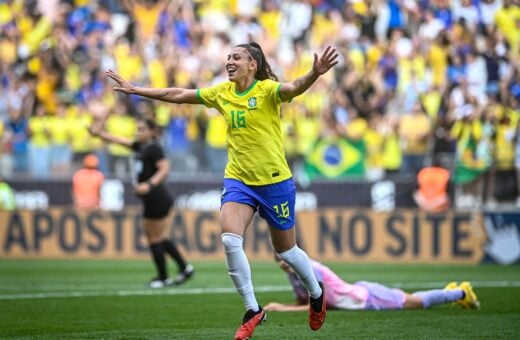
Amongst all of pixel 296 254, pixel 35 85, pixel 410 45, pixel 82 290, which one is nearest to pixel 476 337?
pixel 296 254

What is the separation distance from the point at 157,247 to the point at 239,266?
6.10 meters

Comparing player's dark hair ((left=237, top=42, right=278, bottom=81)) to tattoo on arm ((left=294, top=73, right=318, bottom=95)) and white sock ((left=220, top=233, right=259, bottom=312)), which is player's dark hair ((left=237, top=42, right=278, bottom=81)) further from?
white sock ((left=220, top=233, right=259, bottom=312))

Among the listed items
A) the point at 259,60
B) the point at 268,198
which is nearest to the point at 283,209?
the point at 268,198

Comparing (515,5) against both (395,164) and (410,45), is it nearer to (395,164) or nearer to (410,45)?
(410,45)

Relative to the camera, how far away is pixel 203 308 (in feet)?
39.1

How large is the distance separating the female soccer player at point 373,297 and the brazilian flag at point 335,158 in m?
8.88

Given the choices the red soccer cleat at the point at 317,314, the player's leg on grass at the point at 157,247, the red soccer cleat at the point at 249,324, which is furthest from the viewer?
the player's leg on grass at the point at 157,247

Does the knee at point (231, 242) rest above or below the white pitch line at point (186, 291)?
above

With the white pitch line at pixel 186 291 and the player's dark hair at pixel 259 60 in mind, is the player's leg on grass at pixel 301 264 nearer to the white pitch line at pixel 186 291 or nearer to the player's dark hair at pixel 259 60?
the player's dark hair at pixel 259 60

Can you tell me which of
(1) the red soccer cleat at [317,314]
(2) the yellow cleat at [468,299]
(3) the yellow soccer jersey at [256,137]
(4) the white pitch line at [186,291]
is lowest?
(4) the white pitch line at [186,291]

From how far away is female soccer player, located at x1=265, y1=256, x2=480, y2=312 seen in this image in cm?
1120

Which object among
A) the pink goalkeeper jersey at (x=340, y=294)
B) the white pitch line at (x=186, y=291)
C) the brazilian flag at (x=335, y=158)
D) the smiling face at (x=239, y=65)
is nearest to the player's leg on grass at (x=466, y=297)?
the pink goalkeeper jersey at (x=340, y=294)

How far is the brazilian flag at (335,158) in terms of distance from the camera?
2028 cm

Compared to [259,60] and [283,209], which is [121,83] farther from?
[283,209]
